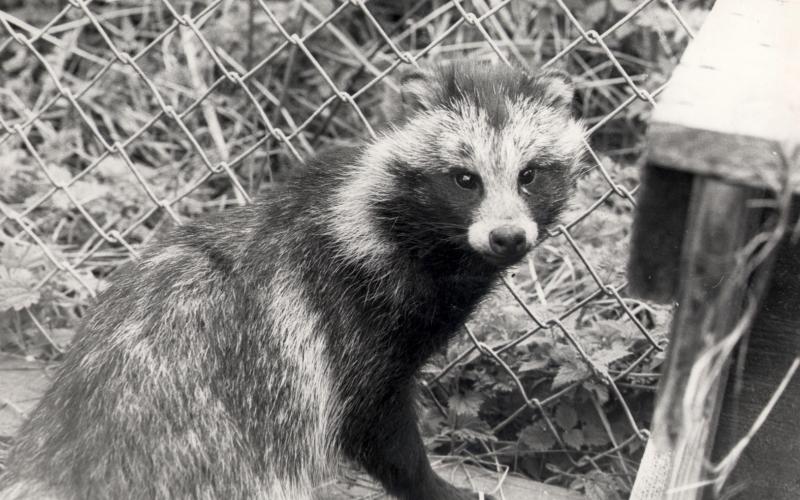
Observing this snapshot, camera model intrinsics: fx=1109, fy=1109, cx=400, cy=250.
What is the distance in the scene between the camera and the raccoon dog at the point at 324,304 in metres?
3.31

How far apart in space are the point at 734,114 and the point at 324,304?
1.90 meters

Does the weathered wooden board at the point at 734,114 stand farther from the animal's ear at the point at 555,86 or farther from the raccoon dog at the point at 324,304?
the animal's ear at the point at 555,86

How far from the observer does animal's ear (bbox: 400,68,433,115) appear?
143 inches

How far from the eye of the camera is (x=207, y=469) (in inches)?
130

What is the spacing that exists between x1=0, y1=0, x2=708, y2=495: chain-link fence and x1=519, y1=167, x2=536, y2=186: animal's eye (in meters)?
0.32

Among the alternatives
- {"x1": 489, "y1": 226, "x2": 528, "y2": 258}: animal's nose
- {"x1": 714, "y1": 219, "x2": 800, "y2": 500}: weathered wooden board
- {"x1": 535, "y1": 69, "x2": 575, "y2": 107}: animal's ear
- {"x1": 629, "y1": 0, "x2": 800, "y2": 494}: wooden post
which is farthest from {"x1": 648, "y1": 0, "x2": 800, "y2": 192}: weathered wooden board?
{"x1": 535, "y1": 69, "x2": 575, "y2": 107}: animal's ear

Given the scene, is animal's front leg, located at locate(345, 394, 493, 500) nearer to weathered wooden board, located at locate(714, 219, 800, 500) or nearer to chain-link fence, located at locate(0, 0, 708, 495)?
chain-link fence, located at locate(0, 0, 708, 495)

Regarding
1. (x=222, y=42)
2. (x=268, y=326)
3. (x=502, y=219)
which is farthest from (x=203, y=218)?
(x=222, y=42)

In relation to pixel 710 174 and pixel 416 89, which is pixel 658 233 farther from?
pixel 416 89

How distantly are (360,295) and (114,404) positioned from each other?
0.84 metres

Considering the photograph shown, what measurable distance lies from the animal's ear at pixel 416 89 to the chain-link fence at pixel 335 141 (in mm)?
257

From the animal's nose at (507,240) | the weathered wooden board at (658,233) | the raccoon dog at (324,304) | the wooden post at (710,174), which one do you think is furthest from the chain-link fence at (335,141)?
the weathered wooden board at (658,233)

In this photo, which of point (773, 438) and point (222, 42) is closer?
point (773, 438)

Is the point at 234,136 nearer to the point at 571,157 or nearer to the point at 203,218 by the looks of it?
the point at 203,218
